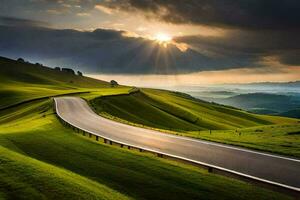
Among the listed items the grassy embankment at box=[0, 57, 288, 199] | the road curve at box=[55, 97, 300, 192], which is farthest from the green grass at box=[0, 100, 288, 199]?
the road curve at box=[55, 97, 300, 192]

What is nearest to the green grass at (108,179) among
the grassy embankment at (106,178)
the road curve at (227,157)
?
the grassy embankment at (106,178)

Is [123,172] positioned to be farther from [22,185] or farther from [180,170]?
[22,185]

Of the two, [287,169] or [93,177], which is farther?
[287,169]

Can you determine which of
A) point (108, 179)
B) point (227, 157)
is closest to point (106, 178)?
point (108, 179)

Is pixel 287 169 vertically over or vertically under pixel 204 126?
over

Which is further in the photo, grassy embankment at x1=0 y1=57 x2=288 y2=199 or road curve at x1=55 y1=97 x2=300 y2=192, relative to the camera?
road curve at x1=55 y1=97 x2=300 y2=192

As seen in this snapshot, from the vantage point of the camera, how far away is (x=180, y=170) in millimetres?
22375

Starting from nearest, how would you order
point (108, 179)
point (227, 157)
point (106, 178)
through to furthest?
1. point (108, 179)
2. point (106, 178)
3. point (227, 157)

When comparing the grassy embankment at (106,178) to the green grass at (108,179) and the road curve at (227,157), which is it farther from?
the road curve at (227,157)

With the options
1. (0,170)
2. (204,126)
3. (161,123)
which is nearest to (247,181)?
(0,170)

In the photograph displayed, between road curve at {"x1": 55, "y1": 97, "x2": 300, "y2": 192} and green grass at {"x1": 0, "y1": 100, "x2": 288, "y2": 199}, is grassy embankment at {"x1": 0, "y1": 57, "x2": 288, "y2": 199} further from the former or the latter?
road curve at {"x1": 55, "y1": 97, "x2": 300, "y2": 192}

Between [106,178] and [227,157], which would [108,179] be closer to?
[106,178]

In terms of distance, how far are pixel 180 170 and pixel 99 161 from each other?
17.4 feet

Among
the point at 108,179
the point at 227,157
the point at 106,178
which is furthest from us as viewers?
the point at 227,157
